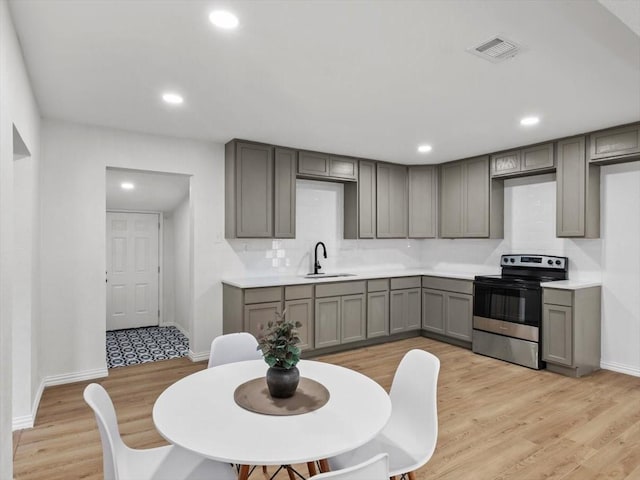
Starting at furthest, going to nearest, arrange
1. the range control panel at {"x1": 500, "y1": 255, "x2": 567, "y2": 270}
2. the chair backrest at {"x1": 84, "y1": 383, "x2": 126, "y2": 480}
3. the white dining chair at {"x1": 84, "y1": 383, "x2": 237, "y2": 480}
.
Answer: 1. the range control panel at {"x1": 500, "y1": 255, "x2": 567, "y2": 270}
2. the white dining chair at {"x1": 84, "y1": 383, "x2": 237, "y2": 480}
3. the chair backrest at {"x1": 84, "y1": 383, "x2": 126, "y2": 480}

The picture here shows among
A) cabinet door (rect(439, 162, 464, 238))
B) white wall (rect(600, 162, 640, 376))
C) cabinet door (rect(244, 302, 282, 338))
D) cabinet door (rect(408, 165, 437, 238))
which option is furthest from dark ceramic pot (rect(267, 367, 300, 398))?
cabinet door (rect(408, 165, 437, 238))

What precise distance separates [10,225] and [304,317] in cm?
310

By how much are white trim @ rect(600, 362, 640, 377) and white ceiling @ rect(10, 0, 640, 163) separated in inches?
99.3

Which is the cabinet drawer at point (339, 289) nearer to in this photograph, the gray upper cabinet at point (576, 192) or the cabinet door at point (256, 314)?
the cabinet door at point (256, 314)

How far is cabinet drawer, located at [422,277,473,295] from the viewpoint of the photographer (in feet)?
16.3

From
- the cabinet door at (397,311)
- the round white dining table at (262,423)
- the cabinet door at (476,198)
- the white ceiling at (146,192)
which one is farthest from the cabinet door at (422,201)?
the round white dining table at (262,423)

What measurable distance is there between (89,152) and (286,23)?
2.84 metres

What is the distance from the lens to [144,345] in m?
5.09

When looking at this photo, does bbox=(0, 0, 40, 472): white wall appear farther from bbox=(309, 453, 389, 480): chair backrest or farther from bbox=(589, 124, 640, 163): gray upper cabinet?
bbox=(589, 124, 640, 163): gray upper cabinet

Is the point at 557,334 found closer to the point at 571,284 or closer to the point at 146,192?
the point at 571,284

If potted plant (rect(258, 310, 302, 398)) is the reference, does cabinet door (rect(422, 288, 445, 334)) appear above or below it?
below

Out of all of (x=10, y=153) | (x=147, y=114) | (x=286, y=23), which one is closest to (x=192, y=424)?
(x=10, y=153)

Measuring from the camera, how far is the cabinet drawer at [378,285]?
5.08 m

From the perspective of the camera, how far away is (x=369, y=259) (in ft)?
19.4
